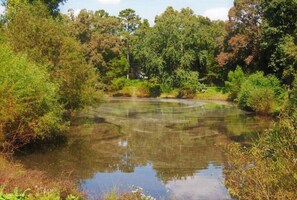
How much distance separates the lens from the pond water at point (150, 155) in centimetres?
1597

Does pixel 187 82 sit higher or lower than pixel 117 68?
lower

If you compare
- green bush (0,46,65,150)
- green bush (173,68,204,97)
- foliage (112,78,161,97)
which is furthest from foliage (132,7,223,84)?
green bush (0,46,65,150)

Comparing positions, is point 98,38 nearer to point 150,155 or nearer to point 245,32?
point 245,32

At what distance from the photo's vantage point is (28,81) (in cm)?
1894

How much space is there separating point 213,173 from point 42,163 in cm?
768

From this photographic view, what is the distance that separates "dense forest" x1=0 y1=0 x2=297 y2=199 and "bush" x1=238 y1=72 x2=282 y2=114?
0.34ft

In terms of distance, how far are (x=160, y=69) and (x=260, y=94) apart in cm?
2665

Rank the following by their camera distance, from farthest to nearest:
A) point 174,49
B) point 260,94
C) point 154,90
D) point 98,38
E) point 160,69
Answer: point 98,38
point 154,90
point 160,69
point 174,49
point 260,94

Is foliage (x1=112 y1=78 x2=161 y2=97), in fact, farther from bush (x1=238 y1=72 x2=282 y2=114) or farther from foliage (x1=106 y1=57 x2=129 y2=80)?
bush (x1=238 y1=72 x2=282 y2=114)

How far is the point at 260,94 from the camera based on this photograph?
3900 centimetres

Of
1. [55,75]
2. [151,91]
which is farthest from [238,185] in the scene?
[151,91]

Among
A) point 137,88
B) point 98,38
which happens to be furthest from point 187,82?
point 98,38

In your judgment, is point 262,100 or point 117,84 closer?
point 262,100

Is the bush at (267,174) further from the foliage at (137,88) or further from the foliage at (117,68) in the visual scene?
the foliage at (117,68)
